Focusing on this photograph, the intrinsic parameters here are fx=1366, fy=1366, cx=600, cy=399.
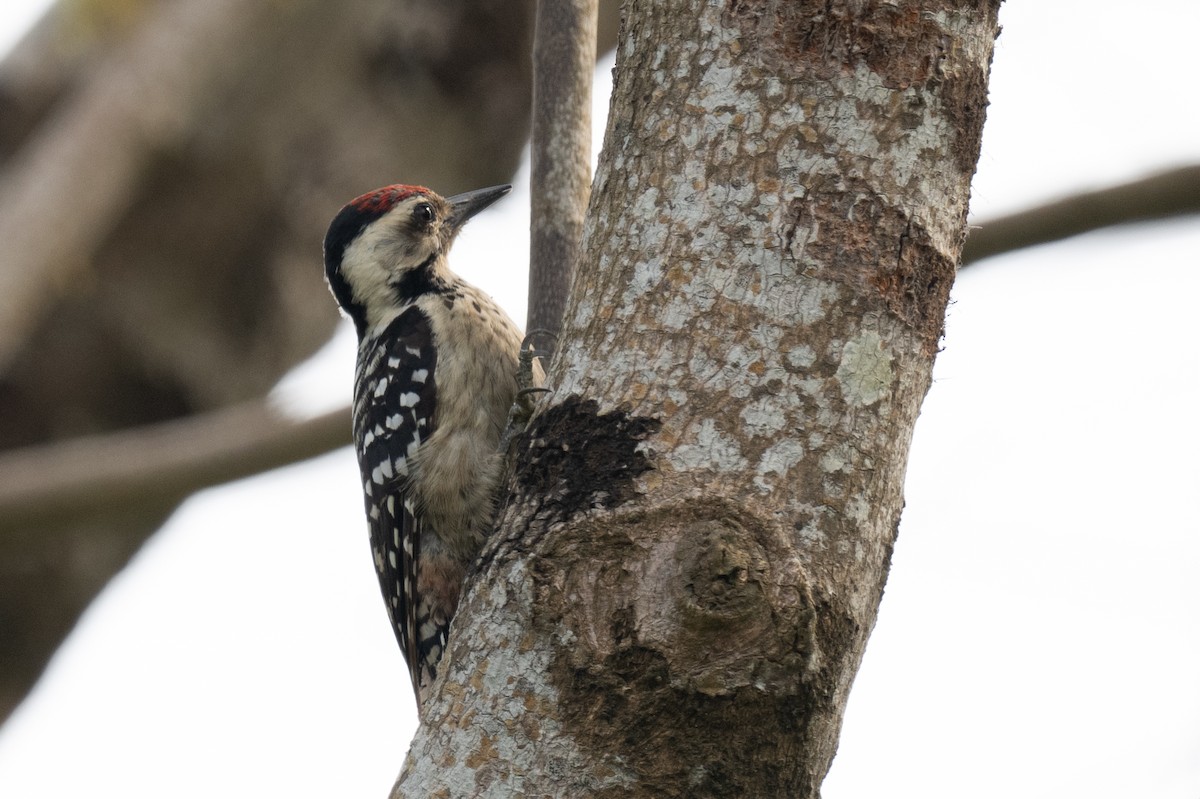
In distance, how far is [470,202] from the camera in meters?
5.22

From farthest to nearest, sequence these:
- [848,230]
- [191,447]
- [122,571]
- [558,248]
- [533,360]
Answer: [122,571], [533,360], [558,248], [191,447], [848,230]

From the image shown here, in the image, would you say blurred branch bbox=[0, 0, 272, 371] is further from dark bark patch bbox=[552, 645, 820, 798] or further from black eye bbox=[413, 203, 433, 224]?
dark bark patch bbox=[552, 645, 820, 798]

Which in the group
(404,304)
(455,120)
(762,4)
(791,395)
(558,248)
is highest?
(455,120)

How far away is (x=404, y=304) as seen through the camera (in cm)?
495

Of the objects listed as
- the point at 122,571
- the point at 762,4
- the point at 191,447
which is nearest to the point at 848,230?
the point at 762,4

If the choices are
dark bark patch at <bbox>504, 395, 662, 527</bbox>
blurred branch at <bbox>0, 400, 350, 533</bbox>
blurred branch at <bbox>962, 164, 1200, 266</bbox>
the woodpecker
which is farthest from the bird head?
dark bark patch at <bbox>504, 395, 662, 527</bbox>

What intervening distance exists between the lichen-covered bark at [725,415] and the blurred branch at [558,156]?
94 centimetres

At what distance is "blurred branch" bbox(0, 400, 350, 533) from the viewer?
7.96 feet

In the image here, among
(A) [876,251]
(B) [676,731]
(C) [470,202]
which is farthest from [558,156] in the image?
(B) [676,731]

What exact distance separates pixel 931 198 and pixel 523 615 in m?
1.03

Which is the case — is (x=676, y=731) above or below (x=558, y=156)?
below

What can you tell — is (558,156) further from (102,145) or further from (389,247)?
(389,247)

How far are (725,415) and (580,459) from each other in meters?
0.26

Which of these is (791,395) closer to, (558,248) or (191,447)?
(191,447)
